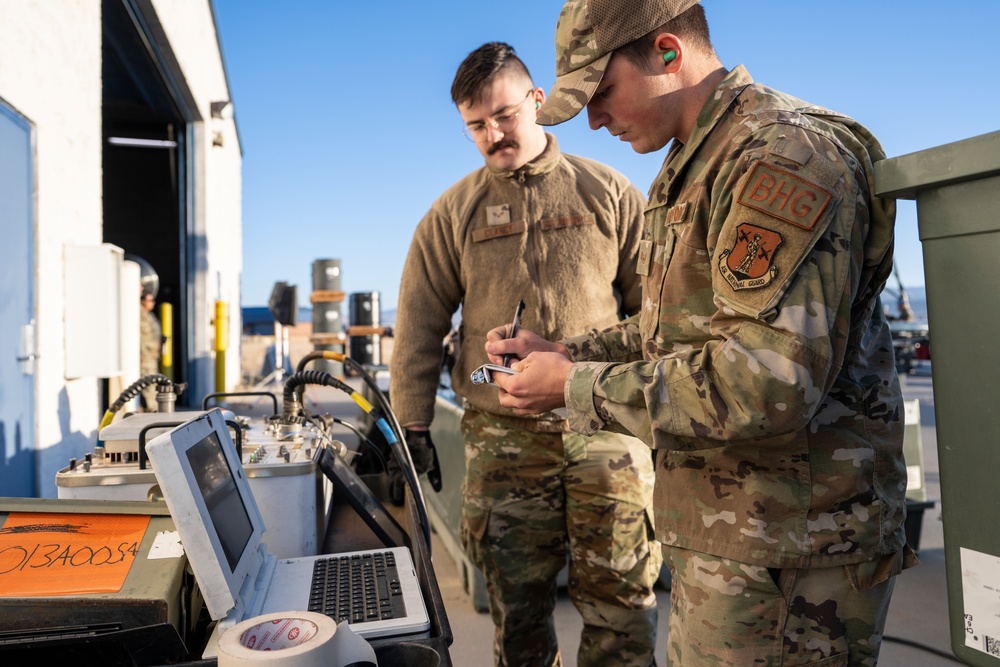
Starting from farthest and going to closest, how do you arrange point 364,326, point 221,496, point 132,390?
point 364,326 < point 132,390 < point 221,496

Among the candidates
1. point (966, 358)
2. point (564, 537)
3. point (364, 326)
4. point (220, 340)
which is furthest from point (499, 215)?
point (364, 326)

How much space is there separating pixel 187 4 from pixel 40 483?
5.08 meters

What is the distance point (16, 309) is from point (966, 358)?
282 cm

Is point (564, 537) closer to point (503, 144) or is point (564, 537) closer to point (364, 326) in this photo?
point (503, 144)

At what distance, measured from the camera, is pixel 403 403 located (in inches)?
88.0

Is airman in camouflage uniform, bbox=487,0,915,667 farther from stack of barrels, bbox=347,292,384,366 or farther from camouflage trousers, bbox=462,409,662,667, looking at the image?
stack of barrels, bbox=347,292,384,366

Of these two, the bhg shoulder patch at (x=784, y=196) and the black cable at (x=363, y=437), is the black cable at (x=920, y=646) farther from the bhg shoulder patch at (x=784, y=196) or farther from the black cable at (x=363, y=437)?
the bhg shoulder patch at (x=784, y=196)

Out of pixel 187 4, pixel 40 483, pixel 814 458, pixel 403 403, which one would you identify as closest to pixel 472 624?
pixel 403 403

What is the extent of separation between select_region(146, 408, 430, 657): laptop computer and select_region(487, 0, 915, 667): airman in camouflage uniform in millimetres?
374

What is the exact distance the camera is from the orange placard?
91cm

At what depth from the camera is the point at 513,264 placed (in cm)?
208

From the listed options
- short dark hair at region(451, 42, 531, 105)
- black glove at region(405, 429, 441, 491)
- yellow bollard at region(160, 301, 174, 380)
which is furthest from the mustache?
yellow bollard at region(160, 301, 174, 380)

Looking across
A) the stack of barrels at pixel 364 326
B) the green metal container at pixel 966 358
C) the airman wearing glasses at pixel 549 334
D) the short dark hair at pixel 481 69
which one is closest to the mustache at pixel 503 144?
the airman wearing glasses at pixel 549 334

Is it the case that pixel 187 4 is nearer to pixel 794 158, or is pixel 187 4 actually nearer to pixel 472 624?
pixel 472 624
